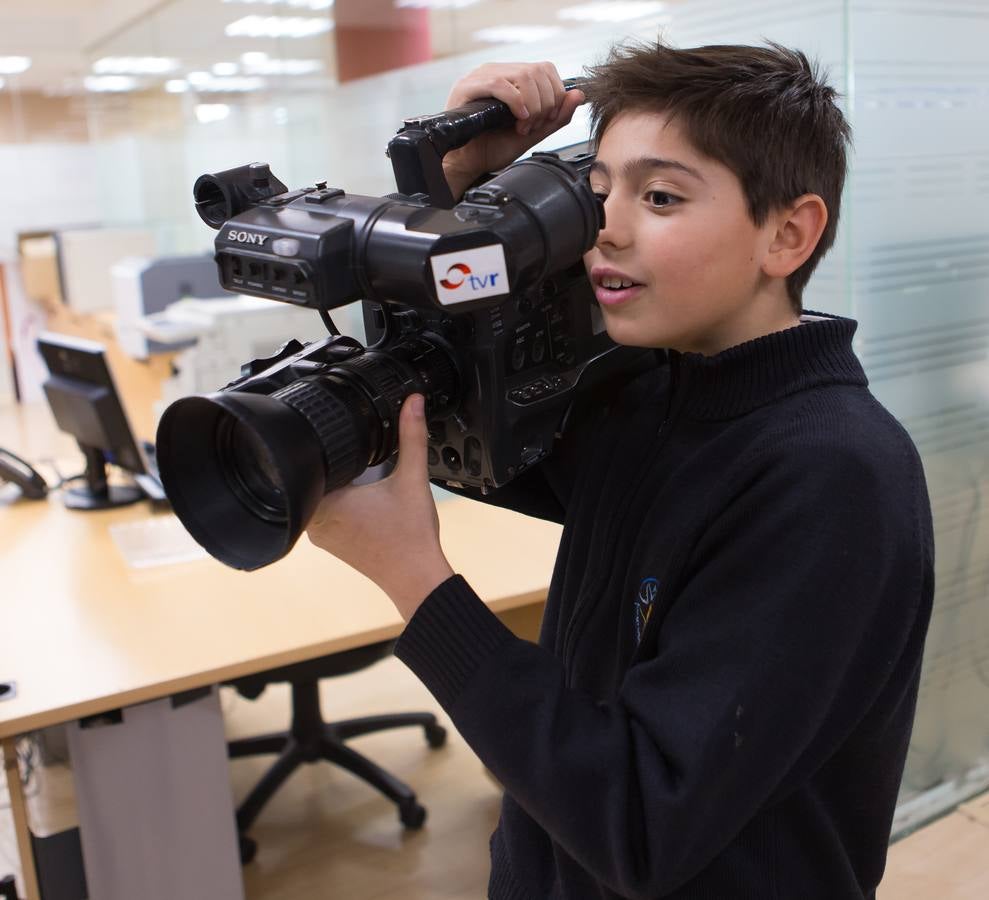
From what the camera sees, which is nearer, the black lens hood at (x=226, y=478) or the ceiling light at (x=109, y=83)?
the black lens hood at (x=226, y=478)

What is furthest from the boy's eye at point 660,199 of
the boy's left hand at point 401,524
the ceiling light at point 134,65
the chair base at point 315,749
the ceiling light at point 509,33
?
the ceiling light at point 134,65

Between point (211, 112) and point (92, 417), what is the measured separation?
2.73m

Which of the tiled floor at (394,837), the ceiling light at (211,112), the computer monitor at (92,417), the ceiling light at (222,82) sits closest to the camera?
the tiled floor at (394,837)

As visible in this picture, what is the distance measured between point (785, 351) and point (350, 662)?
1589mm

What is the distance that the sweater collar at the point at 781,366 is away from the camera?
Result: 79 centimetres

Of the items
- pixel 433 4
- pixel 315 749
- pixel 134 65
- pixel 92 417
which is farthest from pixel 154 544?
pixel 134 65

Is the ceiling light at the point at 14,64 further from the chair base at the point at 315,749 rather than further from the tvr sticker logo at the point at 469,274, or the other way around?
the tvr sticker logo at the point at 469,274

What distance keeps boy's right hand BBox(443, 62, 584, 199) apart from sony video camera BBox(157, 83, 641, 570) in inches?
1.3

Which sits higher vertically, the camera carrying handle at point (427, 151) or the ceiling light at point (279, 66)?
the ceiling light at point (279, 66)

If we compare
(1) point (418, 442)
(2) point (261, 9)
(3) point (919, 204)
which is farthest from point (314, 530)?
(2) point (261, 9)

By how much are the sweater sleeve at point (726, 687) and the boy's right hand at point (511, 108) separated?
1.45ft

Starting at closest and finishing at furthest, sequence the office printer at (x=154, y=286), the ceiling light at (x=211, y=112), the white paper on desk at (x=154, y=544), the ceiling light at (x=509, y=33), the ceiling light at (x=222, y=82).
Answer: the white paper on desk at (x=154, y=544) → the ceiling light at (x=509, y=33) → the office printer at (x=154, y=286) → the ceiling light at (x=222, y=82) → the ceiling light at (x=211, y=112)

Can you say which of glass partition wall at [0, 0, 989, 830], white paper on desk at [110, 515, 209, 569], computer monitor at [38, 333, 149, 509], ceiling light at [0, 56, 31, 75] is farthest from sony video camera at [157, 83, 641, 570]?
ceiling light at [0, 56, 31, 75]

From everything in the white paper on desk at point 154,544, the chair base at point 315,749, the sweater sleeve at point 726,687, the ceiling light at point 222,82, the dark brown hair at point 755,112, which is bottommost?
the chair base at point 315,749
